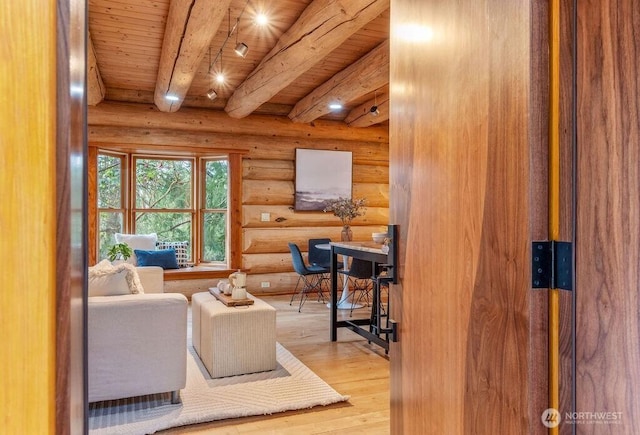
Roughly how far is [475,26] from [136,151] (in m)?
5.63

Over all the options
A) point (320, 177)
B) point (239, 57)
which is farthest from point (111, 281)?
point (320, 177)

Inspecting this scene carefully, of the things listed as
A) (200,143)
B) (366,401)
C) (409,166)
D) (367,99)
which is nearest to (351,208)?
(367,99)

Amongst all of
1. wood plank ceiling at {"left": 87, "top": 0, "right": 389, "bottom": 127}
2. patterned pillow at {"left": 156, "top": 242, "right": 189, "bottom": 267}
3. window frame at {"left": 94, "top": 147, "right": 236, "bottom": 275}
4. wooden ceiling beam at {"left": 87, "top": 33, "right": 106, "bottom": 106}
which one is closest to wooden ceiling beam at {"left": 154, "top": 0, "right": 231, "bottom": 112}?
wood plank ceiling at {"left": 87, "top": 0, "right": 389, "bottom": 127}

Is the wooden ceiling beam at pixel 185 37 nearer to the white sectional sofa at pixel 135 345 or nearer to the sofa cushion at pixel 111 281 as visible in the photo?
the sofa cushion at pixel 111 281

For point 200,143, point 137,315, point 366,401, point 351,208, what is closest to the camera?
point 137,315

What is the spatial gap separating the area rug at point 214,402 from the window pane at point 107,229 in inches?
127

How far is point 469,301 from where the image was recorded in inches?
49.8

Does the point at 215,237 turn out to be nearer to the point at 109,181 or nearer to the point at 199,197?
the point at 199,197

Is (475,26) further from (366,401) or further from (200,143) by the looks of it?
(200,143)

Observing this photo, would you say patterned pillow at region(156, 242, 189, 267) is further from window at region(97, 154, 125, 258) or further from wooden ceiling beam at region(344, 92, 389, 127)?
wooden ceiling beam at region(344, 92, 389, 127)

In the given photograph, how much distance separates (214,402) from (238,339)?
566 millimetres

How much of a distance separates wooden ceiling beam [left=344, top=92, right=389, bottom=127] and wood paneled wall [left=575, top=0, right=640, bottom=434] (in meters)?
4.96

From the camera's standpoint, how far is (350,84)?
4.98 meters

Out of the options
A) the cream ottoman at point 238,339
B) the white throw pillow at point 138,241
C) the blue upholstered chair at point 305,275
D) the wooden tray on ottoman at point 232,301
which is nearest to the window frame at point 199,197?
the white throw pillow at point 138,241
